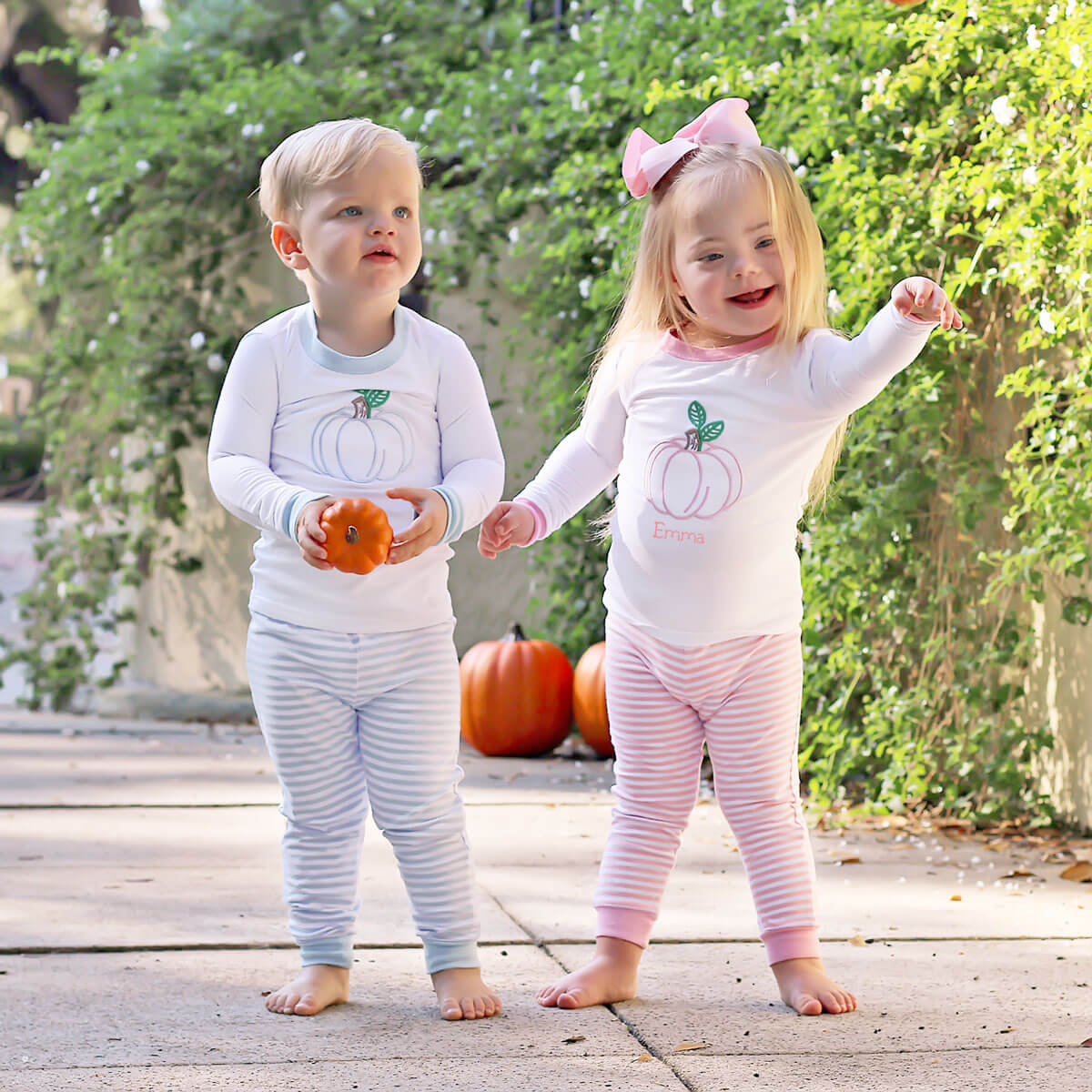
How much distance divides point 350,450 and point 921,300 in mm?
887

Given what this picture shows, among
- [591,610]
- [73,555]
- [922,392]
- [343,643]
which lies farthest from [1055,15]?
[73,555]

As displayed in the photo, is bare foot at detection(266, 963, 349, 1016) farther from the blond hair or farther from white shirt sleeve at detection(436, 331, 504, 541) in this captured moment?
the blond hair

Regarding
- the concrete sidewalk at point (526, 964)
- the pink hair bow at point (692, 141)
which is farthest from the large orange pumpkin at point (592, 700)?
the pink hair bow at point (692, 141)

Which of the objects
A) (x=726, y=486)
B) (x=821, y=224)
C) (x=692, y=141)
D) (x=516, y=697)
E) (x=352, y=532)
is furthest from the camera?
(x=516, y=697)

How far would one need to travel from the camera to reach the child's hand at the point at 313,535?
83.2 inches

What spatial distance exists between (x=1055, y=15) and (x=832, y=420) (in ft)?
4.80

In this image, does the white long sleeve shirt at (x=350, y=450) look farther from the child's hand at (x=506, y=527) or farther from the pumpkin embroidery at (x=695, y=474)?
the pumpkin embroidery at (x=695, y=474)

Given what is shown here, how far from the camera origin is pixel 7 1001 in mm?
2365

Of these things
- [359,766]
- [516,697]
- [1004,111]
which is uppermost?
[1004,111]

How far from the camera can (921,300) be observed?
2.19 meters

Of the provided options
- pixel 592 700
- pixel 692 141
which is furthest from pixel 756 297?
pixel 592 700

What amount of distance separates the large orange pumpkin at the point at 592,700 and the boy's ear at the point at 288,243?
2532 millimetres

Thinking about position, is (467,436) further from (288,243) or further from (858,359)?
(858,359)

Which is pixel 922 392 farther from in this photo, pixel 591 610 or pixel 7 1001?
pixel 7 1001
